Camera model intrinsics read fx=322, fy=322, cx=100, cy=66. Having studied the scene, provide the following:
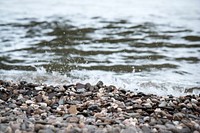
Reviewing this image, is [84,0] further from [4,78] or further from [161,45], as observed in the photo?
[4,78]

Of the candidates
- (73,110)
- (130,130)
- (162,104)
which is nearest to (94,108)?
(73,110)

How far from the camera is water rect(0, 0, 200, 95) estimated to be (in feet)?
20.8

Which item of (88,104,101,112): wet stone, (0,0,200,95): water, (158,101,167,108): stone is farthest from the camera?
(0,0,200,95): water

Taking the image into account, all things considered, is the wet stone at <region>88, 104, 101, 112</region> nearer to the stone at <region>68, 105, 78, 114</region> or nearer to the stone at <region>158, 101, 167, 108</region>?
the stone at <region>68, 105, 78, 114</region>

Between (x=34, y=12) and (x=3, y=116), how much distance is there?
11467mm

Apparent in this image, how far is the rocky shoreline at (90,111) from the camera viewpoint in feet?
12.1

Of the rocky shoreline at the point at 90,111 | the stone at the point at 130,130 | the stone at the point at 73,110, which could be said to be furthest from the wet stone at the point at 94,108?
the stone at the point at 130,130

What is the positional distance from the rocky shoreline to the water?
2.92 feet

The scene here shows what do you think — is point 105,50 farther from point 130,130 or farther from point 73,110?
point 130,130

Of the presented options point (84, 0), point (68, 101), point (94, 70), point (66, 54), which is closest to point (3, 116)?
point (68, 101)

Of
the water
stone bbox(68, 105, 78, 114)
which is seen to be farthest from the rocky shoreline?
the water

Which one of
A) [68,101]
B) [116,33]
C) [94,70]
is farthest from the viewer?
[116,33]

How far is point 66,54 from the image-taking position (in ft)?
26.1

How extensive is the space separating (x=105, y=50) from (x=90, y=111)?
418 cm
